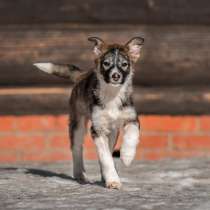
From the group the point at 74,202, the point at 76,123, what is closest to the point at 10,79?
the point at 76,123

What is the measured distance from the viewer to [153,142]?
8.66m

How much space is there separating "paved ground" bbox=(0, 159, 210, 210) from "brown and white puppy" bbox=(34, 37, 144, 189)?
27 cm

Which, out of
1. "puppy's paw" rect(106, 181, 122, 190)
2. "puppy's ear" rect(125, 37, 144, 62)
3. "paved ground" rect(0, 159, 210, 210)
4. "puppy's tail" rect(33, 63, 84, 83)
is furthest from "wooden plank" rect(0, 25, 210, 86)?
"puppy's paw" rect(106, 181, 122, 190)

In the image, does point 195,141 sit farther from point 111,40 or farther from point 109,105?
point 109,105

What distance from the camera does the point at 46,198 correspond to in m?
5.30

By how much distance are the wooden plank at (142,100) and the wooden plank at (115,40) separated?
142 mm

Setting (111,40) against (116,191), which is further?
(111,40)

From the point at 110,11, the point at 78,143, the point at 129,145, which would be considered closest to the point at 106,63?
the point at 129,145

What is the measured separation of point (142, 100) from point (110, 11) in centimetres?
100

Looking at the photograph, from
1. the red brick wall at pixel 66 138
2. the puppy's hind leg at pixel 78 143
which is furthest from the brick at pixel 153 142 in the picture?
the puppy's hind leg at pixel 78 143

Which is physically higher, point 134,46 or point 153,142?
point 134,46

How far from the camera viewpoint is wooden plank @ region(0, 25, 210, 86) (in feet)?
27.8

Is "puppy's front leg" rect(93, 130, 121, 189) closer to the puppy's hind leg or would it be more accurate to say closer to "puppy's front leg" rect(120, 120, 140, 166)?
"puppy's front leg" rect(120, 120, 140, 166)

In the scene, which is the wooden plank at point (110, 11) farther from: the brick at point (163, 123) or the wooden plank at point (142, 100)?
the brick at point (163, 123)
